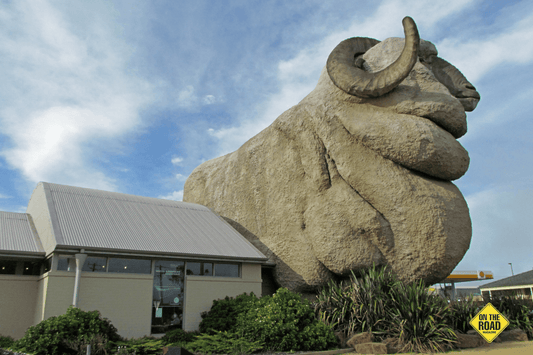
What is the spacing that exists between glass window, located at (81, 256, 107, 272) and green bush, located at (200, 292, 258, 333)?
4130mm

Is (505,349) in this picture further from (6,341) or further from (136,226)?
(6,341)

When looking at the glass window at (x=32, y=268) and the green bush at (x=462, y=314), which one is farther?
the glass window at (x=32, y=268)

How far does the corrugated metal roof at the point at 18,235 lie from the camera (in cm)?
1437

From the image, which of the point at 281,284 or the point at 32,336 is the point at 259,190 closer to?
the point at 281,284

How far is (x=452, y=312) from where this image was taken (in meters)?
13.4

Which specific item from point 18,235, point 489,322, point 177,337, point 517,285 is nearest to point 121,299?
point 177,337

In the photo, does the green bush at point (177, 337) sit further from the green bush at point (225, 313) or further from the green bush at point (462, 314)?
the green bush at point (462, 314)

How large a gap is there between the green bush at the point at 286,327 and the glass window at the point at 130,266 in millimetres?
4439

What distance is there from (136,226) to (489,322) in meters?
13.0

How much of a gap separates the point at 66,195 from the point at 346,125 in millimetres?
12248

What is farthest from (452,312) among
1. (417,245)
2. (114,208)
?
(114,208)

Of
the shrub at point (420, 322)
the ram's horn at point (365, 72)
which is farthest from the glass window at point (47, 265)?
the ram's horn at point (365, 72)

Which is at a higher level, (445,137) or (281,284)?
(445,137)

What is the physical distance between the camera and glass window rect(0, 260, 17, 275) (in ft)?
47.3
